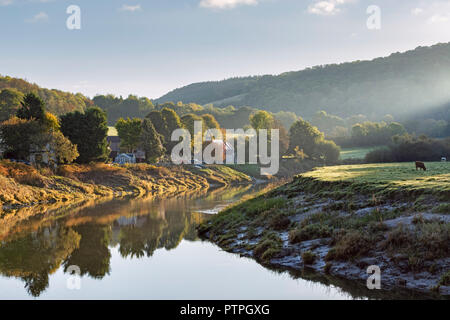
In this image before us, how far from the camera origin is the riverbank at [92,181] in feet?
154

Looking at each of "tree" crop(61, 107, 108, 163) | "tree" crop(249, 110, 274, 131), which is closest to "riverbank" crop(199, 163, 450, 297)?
Answer: "tree" crop(61, 107, 108, 163)

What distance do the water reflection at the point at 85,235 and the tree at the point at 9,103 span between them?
3125 inches

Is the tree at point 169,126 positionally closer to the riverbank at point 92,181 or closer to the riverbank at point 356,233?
the riverbank at point 92,181

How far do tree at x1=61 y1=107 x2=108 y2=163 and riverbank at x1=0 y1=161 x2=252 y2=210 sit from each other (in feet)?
6.27

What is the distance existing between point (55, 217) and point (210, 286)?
80.2 feet

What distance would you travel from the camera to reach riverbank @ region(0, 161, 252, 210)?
154 ft

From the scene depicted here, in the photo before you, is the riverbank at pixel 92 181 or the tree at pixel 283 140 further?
the tree at pixel 283 140

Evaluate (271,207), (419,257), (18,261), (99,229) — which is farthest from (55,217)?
(419,257)

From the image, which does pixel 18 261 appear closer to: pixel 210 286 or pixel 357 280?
pixel 210 286

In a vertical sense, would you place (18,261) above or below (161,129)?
below

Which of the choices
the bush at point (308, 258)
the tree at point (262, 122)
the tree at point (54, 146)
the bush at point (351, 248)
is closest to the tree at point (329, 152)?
the tree at point (262, 122)

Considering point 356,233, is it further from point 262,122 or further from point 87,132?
point 262,122

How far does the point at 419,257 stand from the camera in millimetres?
16328
